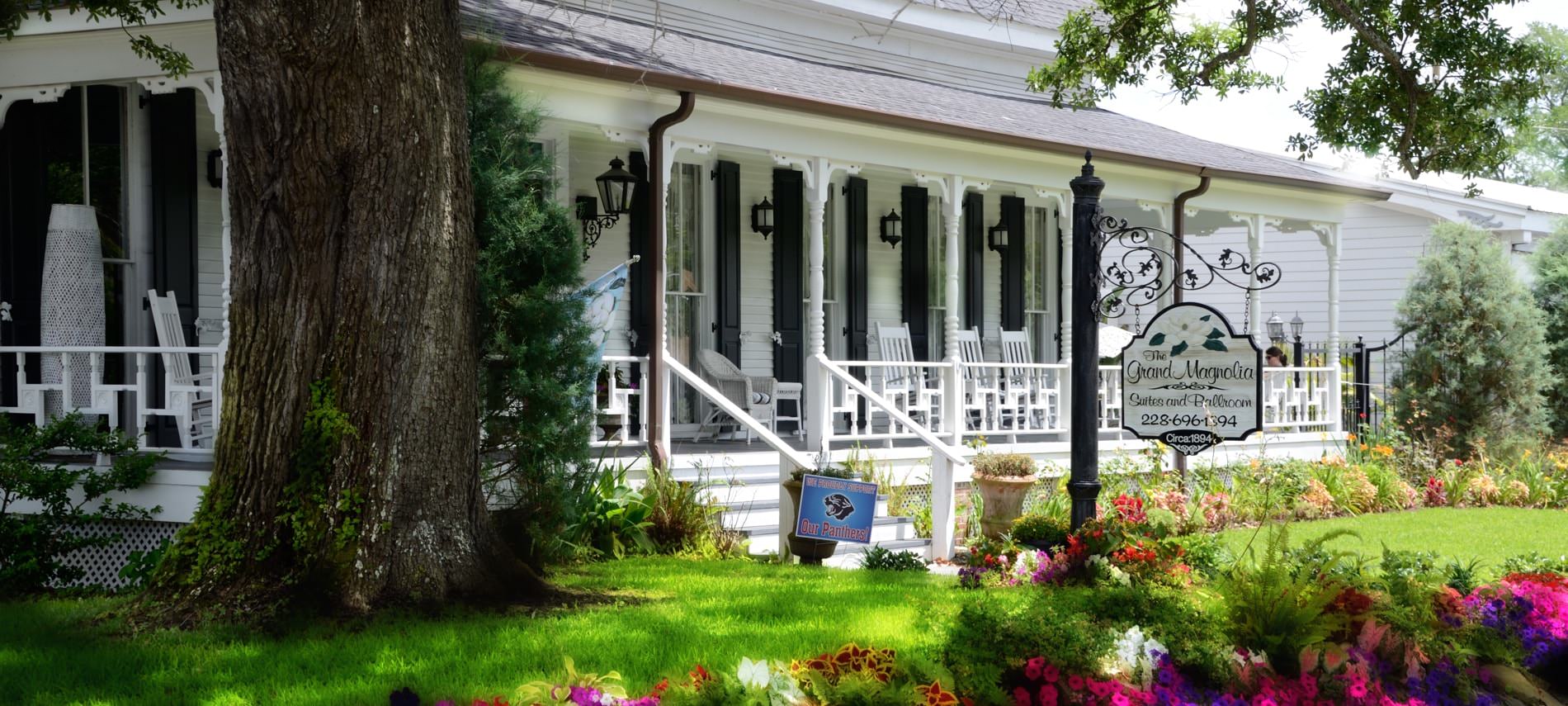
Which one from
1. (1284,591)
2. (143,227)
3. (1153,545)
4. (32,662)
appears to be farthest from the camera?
(143,227)

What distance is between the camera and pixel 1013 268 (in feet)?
52.6

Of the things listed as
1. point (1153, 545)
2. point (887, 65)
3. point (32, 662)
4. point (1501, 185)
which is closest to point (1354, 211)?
point (1501, 185)

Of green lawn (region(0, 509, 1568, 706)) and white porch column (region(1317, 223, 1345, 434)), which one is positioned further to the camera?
white porch column (region(1317, 223, 1345, 434))

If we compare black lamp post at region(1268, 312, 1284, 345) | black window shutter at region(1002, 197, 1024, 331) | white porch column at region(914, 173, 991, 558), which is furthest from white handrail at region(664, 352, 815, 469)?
black lamp post at region(1268, 312, 1284, 345)

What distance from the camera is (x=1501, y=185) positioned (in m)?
25.5

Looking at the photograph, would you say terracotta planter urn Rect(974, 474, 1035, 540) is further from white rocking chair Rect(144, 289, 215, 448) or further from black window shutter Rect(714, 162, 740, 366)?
white rocking chair Rect(144, 289, 215, 448)

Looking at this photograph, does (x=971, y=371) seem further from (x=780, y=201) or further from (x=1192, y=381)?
(x=1192, y=381)

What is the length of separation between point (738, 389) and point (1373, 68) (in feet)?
19.7

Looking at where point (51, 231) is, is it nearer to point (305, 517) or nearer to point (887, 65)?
point (305, 517)

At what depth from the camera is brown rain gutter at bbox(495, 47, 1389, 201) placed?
9438 millimetres

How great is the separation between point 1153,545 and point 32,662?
5417 millimetres

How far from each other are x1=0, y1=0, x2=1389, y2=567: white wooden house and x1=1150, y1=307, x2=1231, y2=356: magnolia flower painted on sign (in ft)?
11.7

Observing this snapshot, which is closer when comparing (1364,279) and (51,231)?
(51,231)

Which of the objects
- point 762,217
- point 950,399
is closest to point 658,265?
point 950,399
